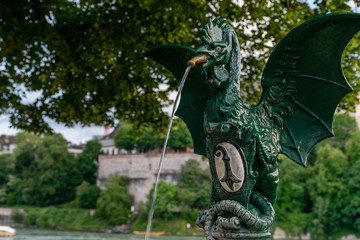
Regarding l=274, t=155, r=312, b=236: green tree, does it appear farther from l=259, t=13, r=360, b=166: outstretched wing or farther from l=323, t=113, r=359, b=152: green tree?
l=259, t=13, r=360, b=166: outstretched wing

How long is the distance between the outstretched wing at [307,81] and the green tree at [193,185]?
32237 millimetres

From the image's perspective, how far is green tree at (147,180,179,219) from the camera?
37.0 m

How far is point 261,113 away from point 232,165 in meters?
0.45

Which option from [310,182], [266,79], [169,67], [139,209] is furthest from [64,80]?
[139,209]

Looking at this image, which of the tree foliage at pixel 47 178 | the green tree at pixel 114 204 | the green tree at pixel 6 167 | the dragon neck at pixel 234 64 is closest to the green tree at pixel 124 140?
the tree foliage at pixel 47 178

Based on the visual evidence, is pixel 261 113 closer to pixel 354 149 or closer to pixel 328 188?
pixel 328 188

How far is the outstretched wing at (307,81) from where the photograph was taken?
→ 9.77 ft

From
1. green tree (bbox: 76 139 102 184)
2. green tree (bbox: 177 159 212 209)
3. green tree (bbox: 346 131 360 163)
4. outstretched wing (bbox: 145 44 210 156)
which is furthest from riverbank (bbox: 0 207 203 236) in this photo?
outstretched wing (bbox: 145 44 210 156)

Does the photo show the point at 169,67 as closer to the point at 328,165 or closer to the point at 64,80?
the point at 64,80

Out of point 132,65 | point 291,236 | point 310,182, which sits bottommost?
point 291,236

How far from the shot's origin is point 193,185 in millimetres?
38156

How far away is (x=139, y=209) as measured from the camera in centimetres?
4056

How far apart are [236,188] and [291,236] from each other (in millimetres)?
32323

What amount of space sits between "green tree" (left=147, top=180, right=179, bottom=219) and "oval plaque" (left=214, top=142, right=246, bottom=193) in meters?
34.6
